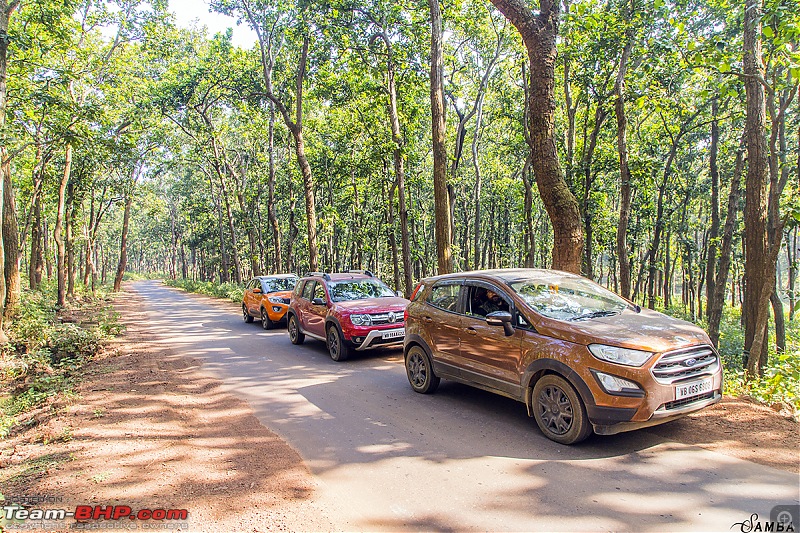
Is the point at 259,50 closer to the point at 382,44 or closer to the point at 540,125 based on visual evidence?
the point at 382,44

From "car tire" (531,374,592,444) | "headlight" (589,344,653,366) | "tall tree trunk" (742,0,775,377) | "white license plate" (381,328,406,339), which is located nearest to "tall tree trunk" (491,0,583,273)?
"white license plate" (381,328,406,339)

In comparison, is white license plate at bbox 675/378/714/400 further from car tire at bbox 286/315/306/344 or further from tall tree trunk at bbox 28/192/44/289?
tall tree trunk at bbox 28/192/44/289

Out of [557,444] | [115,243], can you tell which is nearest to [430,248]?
[557,444]

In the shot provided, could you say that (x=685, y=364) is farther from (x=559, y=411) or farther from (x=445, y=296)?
Result: (x=445, y=296)

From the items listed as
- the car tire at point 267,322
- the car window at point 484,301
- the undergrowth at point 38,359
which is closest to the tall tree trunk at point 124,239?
the car tire at point 267,322

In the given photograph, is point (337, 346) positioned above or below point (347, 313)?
below

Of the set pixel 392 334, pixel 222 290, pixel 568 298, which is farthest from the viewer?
pixel 222 290

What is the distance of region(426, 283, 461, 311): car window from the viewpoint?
6738 mm

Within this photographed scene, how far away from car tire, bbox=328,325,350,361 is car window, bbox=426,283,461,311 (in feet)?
10.3

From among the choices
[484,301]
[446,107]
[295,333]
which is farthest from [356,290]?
[446,107]

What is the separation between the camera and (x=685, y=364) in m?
4.70

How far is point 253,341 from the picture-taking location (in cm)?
1302

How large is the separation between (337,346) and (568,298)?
5.39m

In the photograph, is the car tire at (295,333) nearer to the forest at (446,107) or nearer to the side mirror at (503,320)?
the forest at (446,107)
